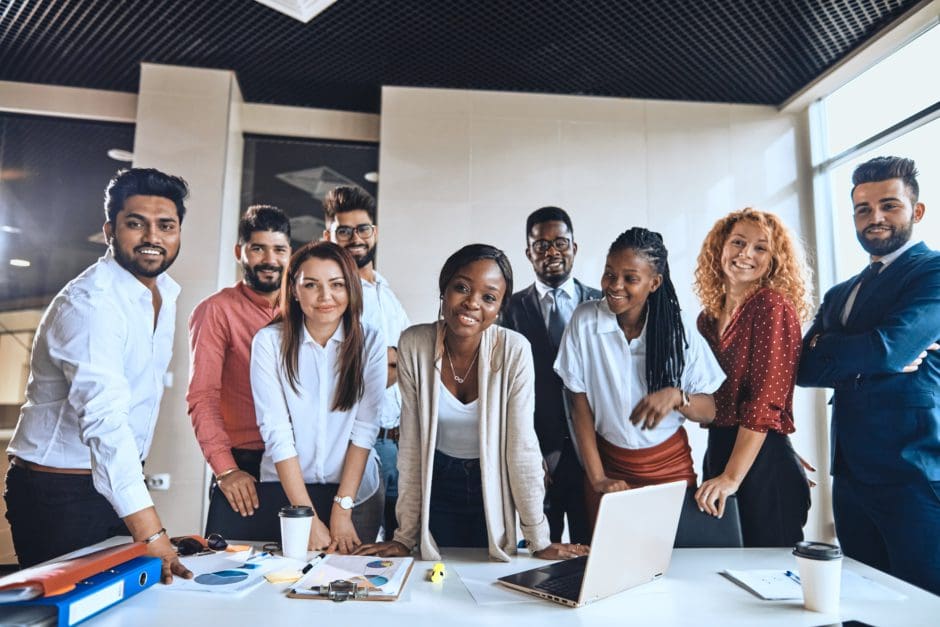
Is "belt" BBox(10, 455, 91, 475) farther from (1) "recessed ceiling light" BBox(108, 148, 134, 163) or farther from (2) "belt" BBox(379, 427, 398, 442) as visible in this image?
(1) "recessed ceiling light" BBox(108, 148, 134, 163)

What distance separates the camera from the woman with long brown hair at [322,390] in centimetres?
187

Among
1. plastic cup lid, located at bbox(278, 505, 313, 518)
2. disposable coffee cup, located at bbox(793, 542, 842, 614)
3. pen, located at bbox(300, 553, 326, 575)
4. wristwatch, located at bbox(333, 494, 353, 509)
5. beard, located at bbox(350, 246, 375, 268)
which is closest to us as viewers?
disposable coffee cup, located at bbox(793, 542, 842, 614)

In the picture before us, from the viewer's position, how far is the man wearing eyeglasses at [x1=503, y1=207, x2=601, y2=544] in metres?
2.46

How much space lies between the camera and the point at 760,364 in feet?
6.70

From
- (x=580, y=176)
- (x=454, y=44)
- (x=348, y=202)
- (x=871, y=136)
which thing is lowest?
(x=348, y=202)

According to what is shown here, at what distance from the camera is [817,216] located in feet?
13.8

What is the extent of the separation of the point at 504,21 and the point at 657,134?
4.54 feet

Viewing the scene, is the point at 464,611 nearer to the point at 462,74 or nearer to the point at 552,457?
the point at 552,457

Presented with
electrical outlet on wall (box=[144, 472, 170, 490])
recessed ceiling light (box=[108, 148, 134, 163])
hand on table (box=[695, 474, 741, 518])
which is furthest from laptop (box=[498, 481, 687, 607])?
recessed ceiling light (box=[108, 148, 134, 163])

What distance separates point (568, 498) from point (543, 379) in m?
0.46

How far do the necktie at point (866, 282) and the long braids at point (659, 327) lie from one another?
69 cm

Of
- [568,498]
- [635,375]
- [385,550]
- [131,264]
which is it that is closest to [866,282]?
[635,375]

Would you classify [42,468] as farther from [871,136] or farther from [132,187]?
[871,136]

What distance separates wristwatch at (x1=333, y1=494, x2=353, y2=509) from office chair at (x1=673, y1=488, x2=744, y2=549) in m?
0.90
